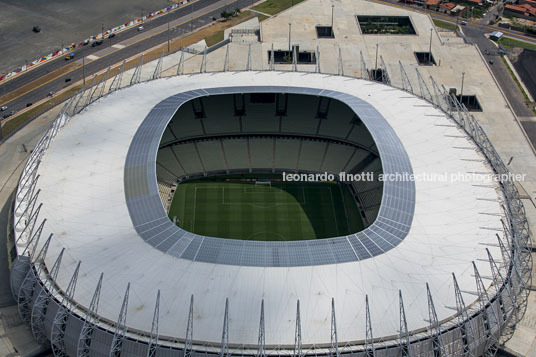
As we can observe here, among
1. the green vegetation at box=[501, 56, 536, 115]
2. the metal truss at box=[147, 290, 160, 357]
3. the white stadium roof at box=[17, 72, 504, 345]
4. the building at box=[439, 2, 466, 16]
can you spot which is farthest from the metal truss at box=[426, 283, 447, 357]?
the building at box=[439, 2, 466, 16]

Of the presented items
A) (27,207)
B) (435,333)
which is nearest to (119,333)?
(27,207)

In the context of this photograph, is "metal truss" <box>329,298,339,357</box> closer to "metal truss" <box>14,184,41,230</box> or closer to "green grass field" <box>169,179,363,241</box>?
"green grass field" <box>169,179,363,241</box>

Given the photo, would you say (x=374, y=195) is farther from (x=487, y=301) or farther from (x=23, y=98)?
(x=23, y=98)

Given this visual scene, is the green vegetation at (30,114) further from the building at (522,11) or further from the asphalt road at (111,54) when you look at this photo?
the building at (522,11)

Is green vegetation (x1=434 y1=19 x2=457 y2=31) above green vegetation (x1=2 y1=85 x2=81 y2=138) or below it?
above

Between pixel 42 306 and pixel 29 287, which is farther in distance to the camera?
pixel 29 287

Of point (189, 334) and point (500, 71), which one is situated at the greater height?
point (500, 71)

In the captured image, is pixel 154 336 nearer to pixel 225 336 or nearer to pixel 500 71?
pixel 225 336
